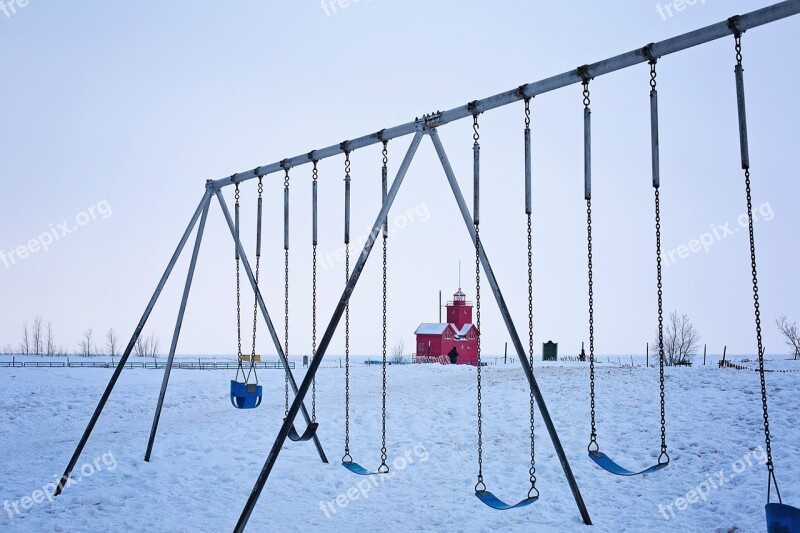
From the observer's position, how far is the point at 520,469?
12102 millimetres

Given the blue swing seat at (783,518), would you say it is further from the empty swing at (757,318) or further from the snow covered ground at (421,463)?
the snow covered ground at (421,463)

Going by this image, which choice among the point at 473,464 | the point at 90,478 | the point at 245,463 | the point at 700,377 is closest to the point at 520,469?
the point at 473,464

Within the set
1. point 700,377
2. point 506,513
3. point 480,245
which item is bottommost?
point 506,513

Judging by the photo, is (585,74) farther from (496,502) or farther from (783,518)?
(496,502)

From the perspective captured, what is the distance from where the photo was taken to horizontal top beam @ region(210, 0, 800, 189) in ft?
20.0

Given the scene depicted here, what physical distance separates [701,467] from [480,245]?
6.50m

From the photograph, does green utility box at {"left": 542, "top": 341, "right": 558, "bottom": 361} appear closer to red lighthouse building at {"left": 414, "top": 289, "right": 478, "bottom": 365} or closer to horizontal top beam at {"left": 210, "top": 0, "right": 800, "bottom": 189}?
red lighthouse building at {"left": 414, "top": 289, "right": 478, "bottom": 365}

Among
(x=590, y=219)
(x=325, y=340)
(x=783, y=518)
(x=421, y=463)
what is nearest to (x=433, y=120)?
(x=590, y=219)

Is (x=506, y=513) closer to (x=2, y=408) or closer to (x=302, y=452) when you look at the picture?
(x=302, y=452)
